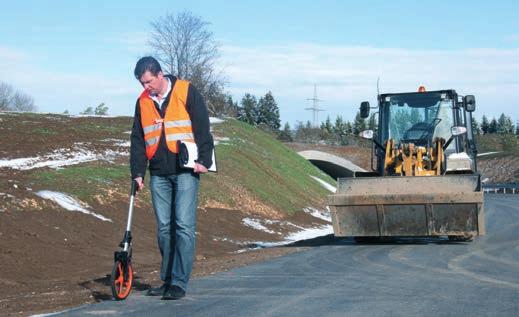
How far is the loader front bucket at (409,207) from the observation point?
14.8 metres

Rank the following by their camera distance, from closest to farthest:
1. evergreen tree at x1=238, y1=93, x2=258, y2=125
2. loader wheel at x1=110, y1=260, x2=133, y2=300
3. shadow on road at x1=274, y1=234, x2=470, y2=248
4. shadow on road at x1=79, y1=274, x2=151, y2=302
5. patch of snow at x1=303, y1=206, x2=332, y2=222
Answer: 1. loader wheel at x1=110, y1=260, x2=133, y2=300
2. shadow on road at x1=79, y1=274, x2=151, y2=302
3. shadow on road at x1=274, y1=234, x2=470, y2=248
4. patch of snow at x1=303, y1=206, x2=332, y2=222
5. evergreen tree at x1=238, y1=93, x2=258, y2=125

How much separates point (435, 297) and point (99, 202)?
34.4ft

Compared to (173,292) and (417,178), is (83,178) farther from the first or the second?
(173,292)

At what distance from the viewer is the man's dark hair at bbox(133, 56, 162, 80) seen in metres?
7.97

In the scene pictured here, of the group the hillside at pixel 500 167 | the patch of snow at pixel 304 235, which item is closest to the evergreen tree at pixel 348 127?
the hillside at pixel 500 167

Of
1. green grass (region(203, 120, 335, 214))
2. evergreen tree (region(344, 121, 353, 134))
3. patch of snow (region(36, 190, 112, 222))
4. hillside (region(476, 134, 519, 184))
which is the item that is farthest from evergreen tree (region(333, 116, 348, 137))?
patch of snow (region(36, 190, 112, 222))

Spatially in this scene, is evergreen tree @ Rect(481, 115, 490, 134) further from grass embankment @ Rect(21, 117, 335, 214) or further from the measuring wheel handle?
the measuring wheel handle

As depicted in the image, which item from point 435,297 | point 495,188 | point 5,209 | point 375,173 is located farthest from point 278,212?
point 495,188

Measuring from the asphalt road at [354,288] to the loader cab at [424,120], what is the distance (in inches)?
153

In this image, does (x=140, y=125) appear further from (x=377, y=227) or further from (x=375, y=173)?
(x=375, y=173)

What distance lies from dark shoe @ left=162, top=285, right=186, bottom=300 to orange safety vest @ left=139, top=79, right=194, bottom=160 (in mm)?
1266

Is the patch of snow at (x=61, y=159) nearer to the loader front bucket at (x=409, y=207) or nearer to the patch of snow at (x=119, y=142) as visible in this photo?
the patch of snow at (x=119, y=142)

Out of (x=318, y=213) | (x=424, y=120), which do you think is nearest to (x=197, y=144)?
(x=424, y=120)

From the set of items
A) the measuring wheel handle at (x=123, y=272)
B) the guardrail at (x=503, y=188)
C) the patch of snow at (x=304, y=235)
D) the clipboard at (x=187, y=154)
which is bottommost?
the guardrail at (x=503, y=188)
